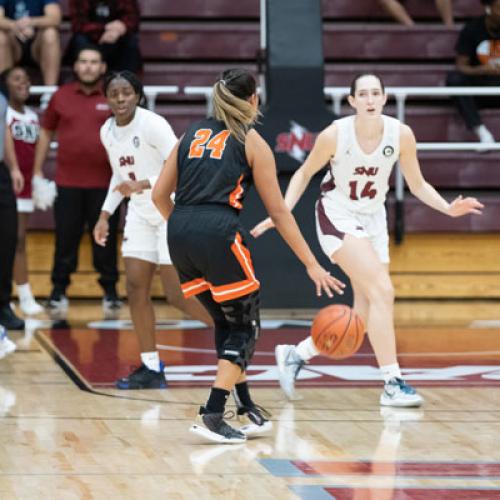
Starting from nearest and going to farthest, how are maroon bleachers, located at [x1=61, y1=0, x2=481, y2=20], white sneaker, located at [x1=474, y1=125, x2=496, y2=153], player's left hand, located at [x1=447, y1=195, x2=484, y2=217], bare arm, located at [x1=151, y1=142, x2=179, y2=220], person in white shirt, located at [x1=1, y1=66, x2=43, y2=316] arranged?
bare arm, located at [x1=151, y1=142, x2=179, y2=220] → player's left hand, located at [x1=447, y1=195, x2=484, y2=217] → person in white shirt, located at [x1=1, y1=66, x2=43, y2=316] → white sneaker, located at [x1=474, y1=125, x2=496, y2=153] → maroon bleachers, located at [x1=61, y1=0, x2=481, y2=20]

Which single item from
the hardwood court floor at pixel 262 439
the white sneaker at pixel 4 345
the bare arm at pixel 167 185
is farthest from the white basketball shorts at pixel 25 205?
the bare arm at pixel 167 185

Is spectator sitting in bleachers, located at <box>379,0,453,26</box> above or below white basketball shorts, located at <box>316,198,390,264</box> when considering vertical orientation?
above

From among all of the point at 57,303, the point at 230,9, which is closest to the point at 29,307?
the point at 57,303

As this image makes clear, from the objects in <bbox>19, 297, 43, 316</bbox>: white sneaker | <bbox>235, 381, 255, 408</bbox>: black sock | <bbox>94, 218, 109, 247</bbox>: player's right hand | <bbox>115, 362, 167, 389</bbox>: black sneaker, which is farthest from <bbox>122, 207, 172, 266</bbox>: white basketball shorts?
<bbox>19, 297, 43, 316</bbox>: white sneaker

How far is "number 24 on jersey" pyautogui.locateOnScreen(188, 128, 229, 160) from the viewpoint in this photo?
6.04m

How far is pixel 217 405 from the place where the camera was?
19.8 feet

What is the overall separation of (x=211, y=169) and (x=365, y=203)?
1492 mm

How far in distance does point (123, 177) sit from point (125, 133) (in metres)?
0.27

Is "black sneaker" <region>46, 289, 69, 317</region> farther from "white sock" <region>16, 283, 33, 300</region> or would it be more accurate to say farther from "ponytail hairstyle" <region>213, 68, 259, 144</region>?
"ponytail hairstyle" <region>213, 68, 259, 144</region>

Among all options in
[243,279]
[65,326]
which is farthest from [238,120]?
[65,326]

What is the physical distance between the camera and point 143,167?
302 inches

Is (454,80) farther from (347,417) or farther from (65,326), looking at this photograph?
(347,417)

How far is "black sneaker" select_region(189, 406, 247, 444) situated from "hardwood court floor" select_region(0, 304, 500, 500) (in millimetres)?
69

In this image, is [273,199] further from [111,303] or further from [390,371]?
[111,303]
